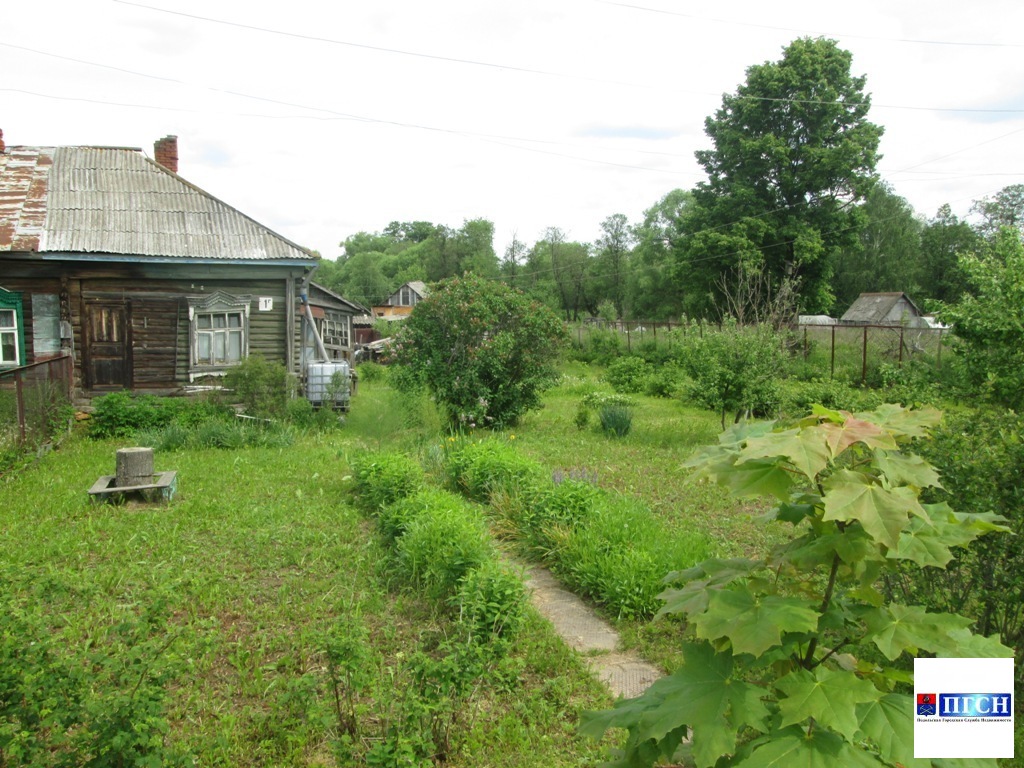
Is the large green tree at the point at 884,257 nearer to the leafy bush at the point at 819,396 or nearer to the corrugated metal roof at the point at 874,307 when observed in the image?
the corrugated metal roof at the point at 874,307

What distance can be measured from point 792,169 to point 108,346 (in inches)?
1146

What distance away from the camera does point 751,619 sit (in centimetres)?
178

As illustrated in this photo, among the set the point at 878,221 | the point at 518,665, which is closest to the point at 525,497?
the point at 518,665

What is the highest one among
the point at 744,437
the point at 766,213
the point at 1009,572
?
the point at 766,213

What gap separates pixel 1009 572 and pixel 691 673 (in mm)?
2784

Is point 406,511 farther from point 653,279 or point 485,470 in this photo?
point 653,279

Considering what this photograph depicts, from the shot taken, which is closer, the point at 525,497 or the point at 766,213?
the point at 525,497

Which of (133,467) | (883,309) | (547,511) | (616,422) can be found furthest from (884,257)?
(133,467)

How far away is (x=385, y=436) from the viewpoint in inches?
473

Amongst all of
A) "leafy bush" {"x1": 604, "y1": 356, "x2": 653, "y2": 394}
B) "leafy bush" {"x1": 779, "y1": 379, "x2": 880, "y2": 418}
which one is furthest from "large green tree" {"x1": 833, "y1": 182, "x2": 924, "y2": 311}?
"leafy bush" {"x1": 779, "y1": 379, "x2": 880, "y2": 418}

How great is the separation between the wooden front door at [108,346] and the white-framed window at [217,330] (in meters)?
1.10

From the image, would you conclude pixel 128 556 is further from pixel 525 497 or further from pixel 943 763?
pixel 943 763

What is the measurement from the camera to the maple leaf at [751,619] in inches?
66.8

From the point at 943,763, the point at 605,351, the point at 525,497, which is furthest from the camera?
the point at 605,351
